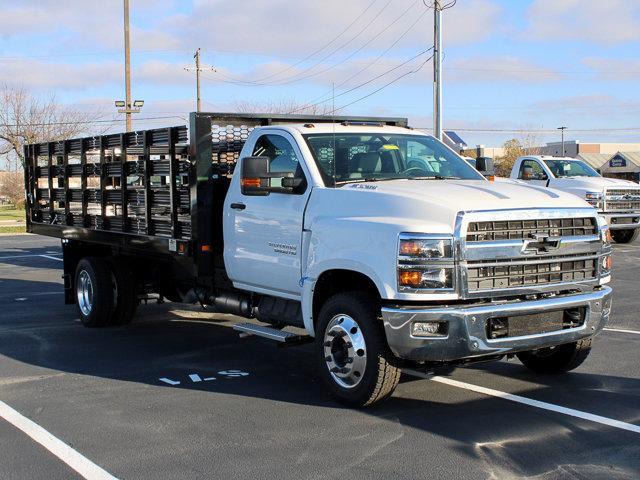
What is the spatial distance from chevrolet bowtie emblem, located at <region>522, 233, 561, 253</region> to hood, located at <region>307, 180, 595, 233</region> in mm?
225

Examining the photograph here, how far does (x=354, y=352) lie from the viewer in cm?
596

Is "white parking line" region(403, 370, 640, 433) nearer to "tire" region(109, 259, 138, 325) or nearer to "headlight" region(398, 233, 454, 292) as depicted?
"headlight" region(398, 233, 454, 292)

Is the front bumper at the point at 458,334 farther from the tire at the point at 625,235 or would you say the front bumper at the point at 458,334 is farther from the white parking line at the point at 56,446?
the tire at the point at 625,235

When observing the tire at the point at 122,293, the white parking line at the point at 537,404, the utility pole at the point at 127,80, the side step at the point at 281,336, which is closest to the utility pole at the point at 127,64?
the utility pole at the point at 127,80

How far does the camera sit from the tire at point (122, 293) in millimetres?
9875

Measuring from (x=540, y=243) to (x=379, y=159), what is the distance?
71.5 inches

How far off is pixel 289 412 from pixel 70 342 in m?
3.98

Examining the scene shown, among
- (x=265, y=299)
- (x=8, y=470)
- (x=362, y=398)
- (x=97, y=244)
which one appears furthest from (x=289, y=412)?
(x=97, y=244)

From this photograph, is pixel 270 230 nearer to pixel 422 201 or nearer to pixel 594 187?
pixel 422 201

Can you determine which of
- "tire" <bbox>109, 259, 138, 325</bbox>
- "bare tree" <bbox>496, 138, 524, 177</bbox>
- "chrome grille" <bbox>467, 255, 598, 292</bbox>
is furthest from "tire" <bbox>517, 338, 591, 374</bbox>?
"bare tree" <bbox>496, 138, 524, 177</bbox>

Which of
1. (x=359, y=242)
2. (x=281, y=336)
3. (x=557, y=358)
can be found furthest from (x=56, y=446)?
(x=557, y=358)

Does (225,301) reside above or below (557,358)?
above

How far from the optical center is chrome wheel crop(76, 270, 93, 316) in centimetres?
1004

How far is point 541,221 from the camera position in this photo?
5.81 m
